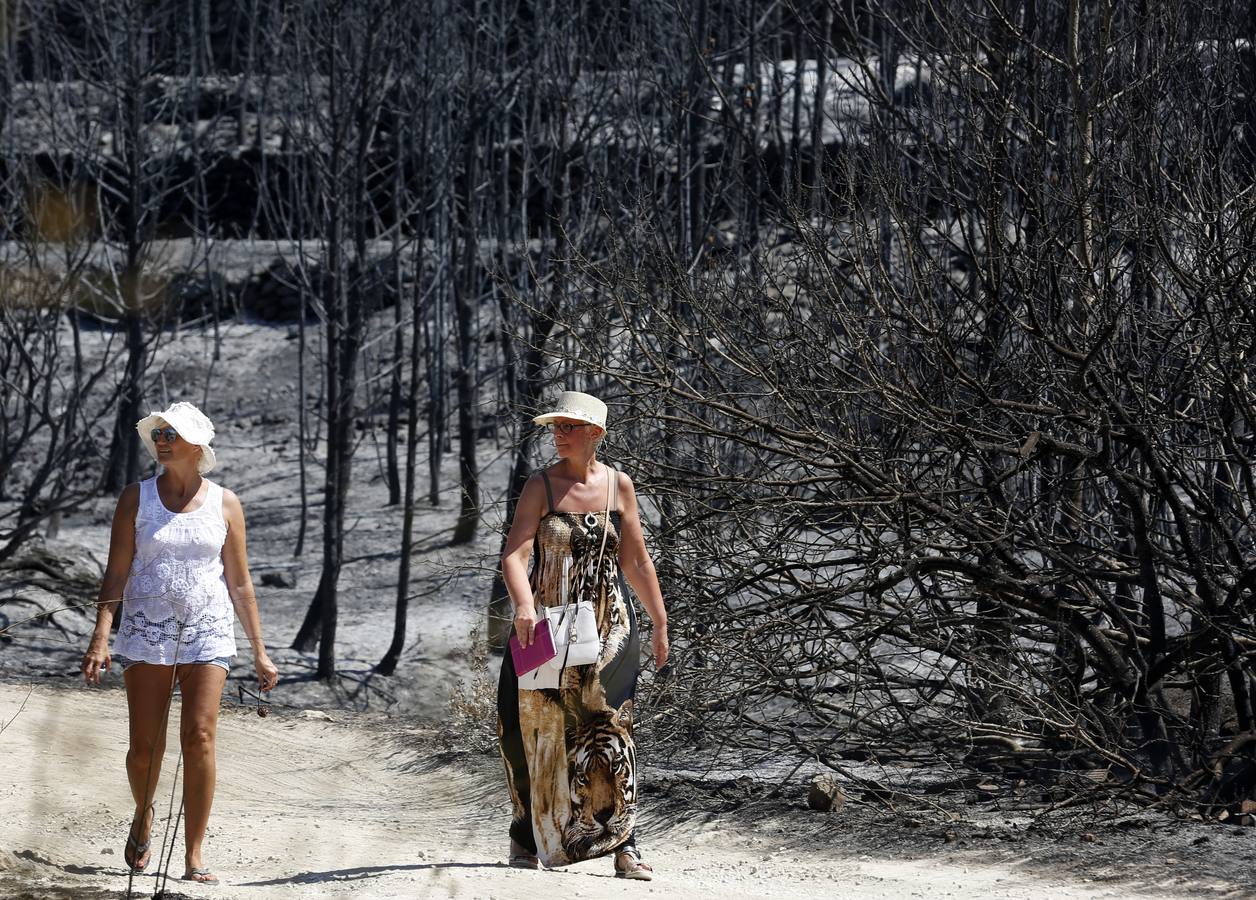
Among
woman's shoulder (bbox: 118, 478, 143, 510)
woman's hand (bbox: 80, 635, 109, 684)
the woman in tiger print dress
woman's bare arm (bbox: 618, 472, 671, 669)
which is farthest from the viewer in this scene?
woman's bare arm (bbox: 618, 472, 671, 669)

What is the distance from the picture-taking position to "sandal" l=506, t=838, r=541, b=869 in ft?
16.3

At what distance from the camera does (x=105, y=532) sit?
20.2 m

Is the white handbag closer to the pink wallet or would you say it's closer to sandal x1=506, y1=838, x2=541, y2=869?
the pink wallet

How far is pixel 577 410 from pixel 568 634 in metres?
0.69

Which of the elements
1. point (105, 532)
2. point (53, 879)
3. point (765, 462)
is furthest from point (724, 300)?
point (105, 532)

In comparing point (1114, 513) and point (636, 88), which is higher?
point (636, 88)

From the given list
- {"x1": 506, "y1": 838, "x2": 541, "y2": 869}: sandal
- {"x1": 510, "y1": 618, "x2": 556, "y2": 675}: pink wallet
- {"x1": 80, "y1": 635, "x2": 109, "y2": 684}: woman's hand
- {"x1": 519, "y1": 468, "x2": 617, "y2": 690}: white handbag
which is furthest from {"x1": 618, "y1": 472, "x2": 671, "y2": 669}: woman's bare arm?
{"x1": 80, "y1": 635, "x2": 109, "y2": 684}: woman's hand

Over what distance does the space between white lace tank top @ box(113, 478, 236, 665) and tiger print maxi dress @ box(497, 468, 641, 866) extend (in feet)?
3.18

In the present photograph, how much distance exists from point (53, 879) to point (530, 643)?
1.59 m

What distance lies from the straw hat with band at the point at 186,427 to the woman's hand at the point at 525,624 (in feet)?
3.38

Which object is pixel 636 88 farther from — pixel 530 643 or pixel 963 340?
pixel 530 643

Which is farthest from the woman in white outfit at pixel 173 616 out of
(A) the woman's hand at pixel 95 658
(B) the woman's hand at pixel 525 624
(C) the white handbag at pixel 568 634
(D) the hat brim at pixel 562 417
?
(D) the hat brim at pixel 562 417

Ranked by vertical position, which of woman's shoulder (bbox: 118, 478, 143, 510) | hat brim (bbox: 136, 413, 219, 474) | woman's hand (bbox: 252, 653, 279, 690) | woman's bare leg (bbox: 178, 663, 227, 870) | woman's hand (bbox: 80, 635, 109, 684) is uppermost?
hat brim (bbox: 136, 413, 219, 474)

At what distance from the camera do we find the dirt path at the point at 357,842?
4672mm
